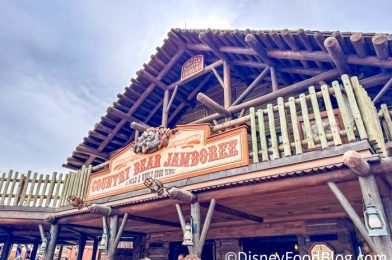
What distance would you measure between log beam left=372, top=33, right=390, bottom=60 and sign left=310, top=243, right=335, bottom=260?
15.1ft

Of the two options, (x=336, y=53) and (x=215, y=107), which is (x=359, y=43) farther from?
(x=215, y=107)

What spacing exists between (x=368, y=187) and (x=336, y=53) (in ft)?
11.7

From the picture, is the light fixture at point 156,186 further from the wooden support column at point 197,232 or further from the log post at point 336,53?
the log post at point 336,53

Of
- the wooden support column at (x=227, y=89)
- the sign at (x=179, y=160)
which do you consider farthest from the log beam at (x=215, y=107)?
the sign at (x=179, y=160)

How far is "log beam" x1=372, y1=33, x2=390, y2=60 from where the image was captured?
5.48m

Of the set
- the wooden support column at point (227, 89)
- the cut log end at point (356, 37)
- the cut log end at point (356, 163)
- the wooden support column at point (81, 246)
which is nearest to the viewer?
the cut log end at point (356, 163)

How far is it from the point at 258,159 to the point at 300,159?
0.84 m

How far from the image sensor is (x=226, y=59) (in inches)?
372

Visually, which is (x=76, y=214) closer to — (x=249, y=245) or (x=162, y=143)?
(x=162, y=143)

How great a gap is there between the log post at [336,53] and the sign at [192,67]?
482 centimetres

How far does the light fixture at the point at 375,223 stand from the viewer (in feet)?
12.0

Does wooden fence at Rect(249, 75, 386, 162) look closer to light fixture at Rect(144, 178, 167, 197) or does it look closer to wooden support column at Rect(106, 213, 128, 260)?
light fixture at Rect(144, 178, 167, 197)

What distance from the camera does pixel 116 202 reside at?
24.6 ft

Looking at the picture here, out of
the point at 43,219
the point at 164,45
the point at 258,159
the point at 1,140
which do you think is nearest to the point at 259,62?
the point at 164,45
